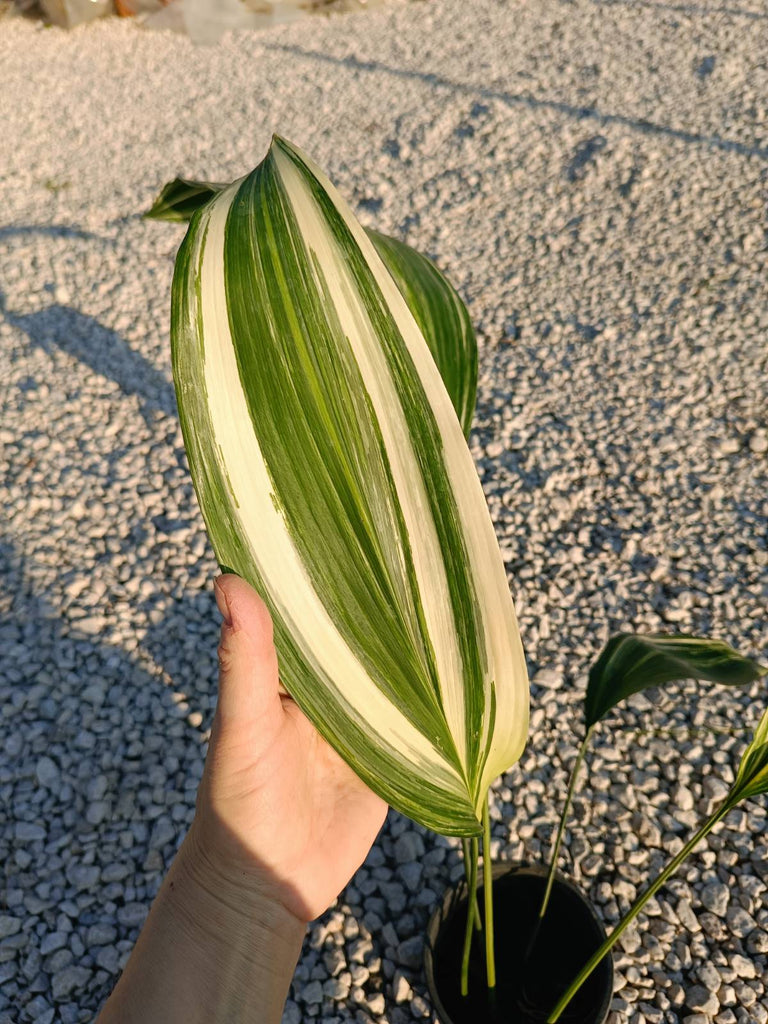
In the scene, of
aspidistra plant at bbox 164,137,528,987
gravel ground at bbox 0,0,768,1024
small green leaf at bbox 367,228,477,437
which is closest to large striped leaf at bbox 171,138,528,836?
aspidistra plant at bbox 164,137,528,987

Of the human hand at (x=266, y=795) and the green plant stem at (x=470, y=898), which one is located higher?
the human hand at (x=266, y=795)

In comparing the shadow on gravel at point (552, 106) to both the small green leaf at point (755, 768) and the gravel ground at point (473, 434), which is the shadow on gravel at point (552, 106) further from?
the small green leaf at point (755, 768)

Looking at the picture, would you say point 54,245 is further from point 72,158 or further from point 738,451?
point 738,451

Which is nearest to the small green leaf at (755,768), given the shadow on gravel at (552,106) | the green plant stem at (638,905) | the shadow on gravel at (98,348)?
the green plant stem at (638,905)

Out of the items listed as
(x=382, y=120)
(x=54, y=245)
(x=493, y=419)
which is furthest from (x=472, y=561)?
(x=382, y=120)

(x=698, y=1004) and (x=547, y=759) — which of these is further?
(x=547, y=759)
